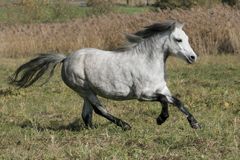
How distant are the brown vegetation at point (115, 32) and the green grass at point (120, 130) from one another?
581 centimetres

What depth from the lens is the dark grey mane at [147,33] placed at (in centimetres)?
739

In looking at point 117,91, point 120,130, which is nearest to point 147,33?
point 117,91

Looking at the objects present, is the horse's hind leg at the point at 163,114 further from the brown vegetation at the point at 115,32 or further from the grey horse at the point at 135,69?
the brown vegetation at the point at 115,32

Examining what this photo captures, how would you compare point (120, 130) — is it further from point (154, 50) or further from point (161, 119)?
point (154, 50)

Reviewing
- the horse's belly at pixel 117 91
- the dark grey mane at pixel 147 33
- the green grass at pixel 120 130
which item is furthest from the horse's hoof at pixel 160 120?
the dark grey mane at pixel 147 33

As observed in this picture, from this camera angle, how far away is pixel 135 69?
729 centimetres

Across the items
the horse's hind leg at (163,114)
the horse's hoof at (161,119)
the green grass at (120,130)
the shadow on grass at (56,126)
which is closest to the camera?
the green grass at (120,130)

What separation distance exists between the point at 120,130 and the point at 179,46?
1.40m

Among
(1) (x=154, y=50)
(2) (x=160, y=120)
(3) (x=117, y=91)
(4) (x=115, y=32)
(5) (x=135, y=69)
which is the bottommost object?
(4) (x=115, y=32)

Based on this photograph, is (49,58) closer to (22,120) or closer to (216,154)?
(22,120)

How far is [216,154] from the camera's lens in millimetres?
5781

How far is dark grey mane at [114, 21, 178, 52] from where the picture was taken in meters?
7.39

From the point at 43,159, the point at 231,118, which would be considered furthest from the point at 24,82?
the point at 231,118

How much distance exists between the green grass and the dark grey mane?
1.19 meters
